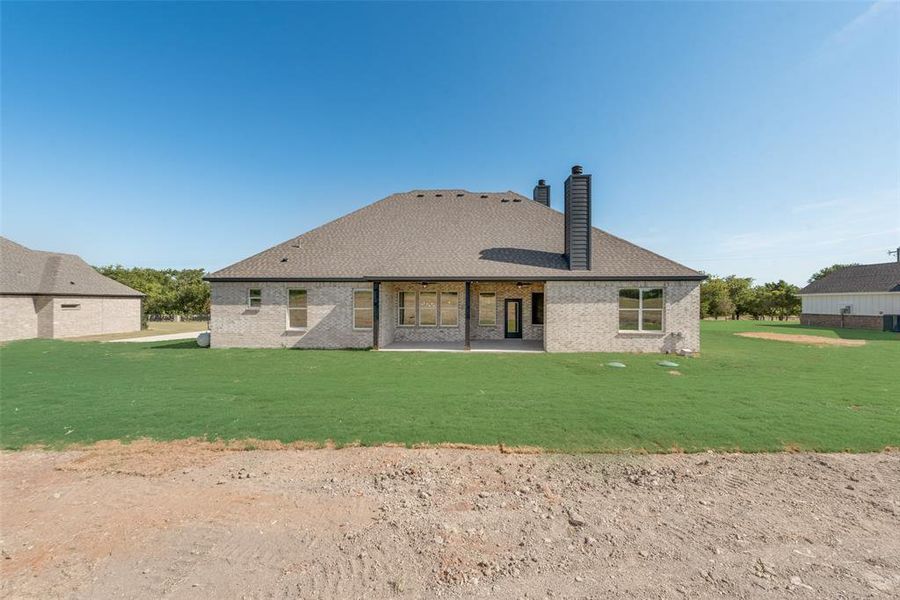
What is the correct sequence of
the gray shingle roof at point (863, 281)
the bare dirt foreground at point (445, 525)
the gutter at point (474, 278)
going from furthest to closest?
the gray shingle roof at point (863, 281) < the gutter at point (474, 278) < the bare dirt foreground at point (445, 525)

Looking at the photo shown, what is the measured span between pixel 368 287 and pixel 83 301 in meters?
19.5

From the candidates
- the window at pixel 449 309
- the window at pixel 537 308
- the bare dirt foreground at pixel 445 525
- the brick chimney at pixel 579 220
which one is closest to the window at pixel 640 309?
the brick chimney at pixel 579 220

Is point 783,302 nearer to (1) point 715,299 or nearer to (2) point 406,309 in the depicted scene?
(1) point 715,299

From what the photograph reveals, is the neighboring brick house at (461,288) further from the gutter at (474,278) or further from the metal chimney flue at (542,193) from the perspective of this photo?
the metal chimney flue at (542,193)

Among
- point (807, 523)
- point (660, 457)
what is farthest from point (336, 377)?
point (807, 523)

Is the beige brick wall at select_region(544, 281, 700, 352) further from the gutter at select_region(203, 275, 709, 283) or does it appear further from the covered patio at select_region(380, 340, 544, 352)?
the covered patio at select_region(380, 340, 544, 352)

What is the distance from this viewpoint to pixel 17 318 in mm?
19594

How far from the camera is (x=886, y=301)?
25969 millimetres

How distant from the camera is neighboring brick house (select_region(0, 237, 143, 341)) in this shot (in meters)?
19.7

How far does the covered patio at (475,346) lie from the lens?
1454 centimetres

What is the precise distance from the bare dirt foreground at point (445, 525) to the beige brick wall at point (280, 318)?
1031cm

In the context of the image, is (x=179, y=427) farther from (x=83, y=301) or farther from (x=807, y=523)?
(x=83, y=301)

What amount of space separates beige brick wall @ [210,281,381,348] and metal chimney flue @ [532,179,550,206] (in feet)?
41.7

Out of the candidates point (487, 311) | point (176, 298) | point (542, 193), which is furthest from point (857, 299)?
point (176, 298)
